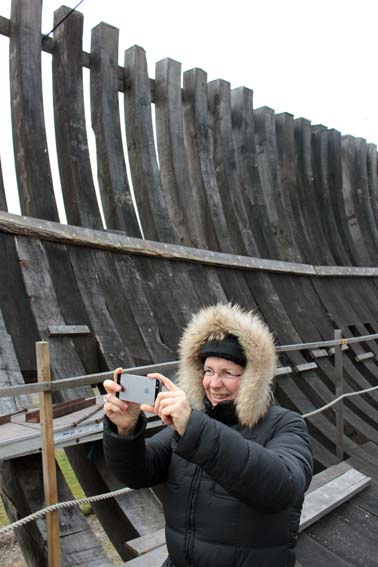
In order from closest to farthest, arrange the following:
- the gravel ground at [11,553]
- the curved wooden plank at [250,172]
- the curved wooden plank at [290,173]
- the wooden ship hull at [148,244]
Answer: the wooden ship hull at [148,244], the curved wooden plank at [250,172], the curved wooden plank at [290,173], the gravel ground at [11,553]

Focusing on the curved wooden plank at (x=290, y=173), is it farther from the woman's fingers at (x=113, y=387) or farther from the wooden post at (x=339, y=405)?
the woman's fingers at (x=113, y=387)

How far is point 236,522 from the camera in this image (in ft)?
4.53

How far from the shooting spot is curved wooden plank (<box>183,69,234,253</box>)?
537 cm

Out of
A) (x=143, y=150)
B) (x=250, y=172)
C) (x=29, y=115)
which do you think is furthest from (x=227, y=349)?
(x=250, y=172)

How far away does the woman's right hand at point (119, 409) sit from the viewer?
1411mm

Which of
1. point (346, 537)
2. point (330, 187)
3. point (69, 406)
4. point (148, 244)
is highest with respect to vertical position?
point (330, 187)

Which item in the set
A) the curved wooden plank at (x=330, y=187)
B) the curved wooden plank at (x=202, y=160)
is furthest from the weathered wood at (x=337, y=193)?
the curved wooden plank at (x=202, y=160)

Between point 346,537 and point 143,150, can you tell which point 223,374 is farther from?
point 143,150

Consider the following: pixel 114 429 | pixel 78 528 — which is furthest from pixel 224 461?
pixel 78 528

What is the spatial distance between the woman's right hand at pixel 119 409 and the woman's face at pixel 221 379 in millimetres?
242

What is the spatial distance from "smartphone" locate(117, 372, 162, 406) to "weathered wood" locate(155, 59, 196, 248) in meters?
3.73

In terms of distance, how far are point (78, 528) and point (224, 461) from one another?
147 cm

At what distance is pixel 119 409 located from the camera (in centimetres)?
142

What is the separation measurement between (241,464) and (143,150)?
3.97m
